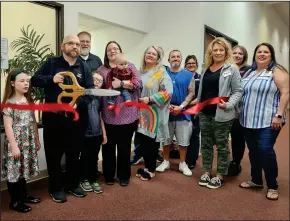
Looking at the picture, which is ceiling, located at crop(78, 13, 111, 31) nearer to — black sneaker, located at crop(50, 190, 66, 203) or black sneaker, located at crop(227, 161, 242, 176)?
black sneaker, located at crop(50, 190, 66, 203)

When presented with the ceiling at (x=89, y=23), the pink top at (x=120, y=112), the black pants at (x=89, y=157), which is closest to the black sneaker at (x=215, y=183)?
the pink top at (x=120, y=112)

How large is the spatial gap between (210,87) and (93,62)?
1124mm

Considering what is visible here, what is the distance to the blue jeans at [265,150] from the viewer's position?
240cm

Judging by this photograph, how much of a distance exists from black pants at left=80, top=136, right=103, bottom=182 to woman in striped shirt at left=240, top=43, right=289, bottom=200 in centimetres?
133

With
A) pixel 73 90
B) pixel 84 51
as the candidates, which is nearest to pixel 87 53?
pixel 84 51

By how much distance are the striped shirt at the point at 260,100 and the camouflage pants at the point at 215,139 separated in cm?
21

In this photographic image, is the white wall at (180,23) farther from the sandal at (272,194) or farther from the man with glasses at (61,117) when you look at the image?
the sandal at (272,194)

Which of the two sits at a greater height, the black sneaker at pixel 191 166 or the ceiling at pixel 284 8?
the ceiling at pixel 284 8

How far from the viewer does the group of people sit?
211 centimetres

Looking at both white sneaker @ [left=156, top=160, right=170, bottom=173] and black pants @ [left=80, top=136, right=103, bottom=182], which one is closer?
black pants @ [left=80, top=136, right=103, bottom=182]

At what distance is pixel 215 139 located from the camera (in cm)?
269

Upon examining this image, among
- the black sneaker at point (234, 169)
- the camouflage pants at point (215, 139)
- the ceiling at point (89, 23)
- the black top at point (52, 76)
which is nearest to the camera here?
the black top at point (52, 76)

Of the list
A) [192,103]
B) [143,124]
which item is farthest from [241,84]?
[143,124]

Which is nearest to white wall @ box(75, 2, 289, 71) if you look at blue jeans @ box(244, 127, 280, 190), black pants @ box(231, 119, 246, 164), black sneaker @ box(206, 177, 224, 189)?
black pants @ box(231, 119, 246, 164)
